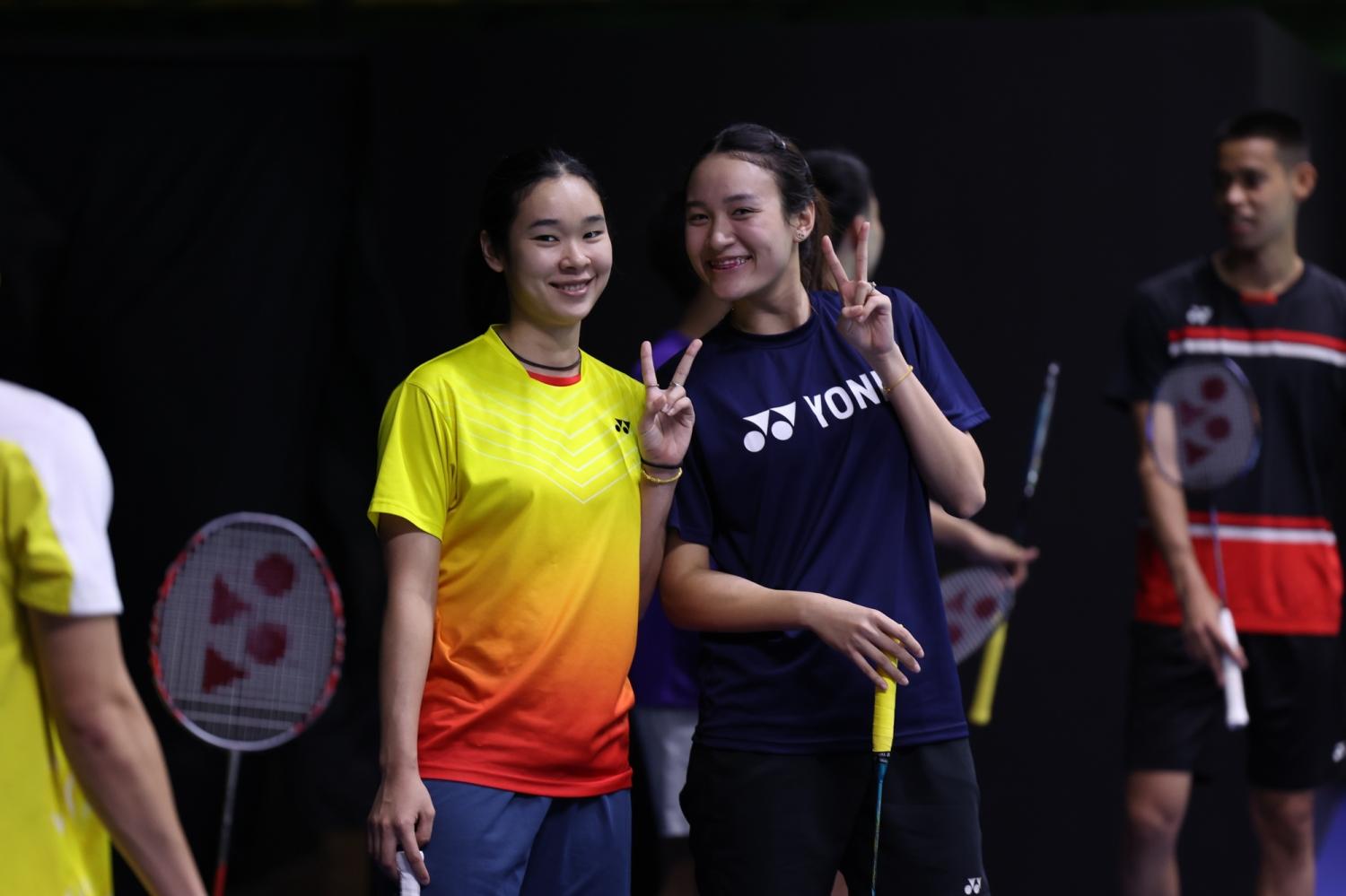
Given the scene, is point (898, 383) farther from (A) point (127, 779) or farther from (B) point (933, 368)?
(A) point (127, 779)

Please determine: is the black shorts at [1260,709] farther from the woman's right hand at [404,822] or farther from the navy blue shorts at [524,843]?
the woman's right hand at [404,822]

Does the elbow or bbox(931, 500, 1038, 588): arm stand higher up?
the elbow

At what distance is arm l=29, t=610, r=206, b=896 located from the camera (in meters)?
1.71

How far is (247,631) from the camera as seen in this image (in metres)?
3.61

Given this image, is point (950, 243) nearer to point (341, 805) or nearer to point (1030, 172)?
point (1030, 172)

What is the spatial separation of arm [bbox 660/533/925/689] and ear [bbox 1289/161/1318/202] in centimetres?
223

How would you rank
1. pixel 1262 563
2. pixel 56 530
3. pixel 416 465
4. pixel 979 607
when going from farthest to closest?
pixel 1262 563 → pixel 979 607 → pixel 416 465 → pixel 56 530

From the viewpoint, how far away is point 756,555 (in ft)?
8.10

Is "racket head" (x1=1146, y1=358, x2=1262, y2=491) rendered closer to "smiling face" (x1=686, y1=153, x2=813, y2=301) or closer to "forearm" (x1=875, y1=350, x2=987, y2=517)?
"forearm" (x1=875, y1=350, x2=987, y2=517)

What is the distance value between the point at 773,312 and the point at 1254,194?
1936mm

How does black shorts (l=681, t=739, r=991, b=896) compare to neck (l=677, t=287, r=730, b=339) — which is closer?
black shorts (l=681, t=739, r=991, b=896)

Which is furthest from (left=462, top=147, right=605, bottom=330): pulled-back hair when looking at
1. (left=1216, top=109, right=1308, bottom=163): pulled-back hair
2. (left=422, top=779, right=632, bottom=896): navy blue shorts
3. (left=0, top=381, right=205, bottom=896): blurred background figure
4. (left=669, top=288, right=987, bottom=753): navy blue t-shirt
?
(left=1216, top=109, right=1308, bottom=163): pulled-back hair

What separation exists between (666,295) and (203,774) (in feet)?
6.18

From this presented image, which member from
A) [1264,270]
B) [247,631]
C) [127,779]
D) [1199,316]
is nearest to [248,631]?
[247,631]
